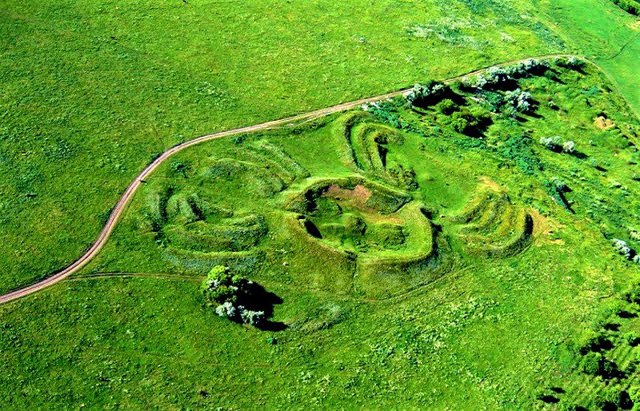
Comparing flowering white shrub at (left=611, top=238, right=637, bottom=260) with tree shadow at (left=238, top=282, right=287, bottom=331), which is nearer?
tree shadow at (left=238, top=282, right=287, bottom=331)

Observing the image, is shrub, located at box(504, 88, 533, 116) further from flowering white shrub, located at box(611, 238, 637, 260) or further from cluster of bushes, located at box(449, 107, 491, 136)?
flowering white shrub, located at box(611, 238, 637, 260)

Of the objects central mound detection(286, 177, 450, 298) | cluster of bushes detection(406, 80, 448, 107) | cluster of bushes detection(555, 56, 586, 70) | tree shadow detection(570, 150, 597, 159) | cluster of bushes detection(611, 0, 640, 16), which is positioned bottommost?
central mound detection(286, 177, 450, 298)

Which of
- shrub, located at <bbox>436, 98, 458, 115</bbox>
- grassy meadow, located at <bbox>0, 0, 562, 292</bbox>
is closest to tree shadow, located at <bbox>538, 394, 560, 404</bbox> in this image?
shrub, located at <bbox>436, 98, 458, 115</bbox>

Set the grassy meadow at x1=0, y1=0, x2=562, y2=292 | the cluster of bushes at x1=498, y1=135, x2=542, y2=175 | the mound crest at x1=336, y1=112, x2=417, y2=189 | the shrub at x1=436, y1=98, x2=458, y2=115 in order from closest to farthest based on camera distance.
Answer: the grassy meadow at x1=0, y1=0, x2=562, y2=292 → the mound crest at x1=336, y1=112, x2=417, y2=189 → the cluster of bushes at x1=498, y1=135, x2=542, y2=175 → the shrub at x1=436, y1=98, x2=458, y2=115

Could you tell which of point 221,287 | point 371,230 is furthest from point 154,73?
point 221,287

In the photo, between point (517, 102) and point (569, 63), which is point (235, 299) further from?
point (569, 63)

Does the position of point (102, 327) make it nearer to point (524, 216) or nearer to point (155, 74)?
point (155, 74)

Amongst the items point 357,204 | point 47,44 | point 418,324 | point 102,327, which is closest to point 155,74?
point 47,44
